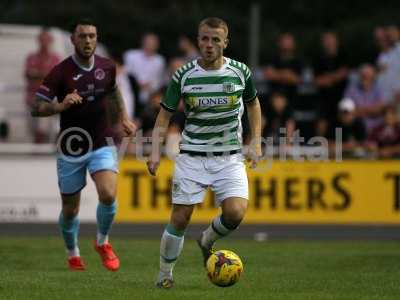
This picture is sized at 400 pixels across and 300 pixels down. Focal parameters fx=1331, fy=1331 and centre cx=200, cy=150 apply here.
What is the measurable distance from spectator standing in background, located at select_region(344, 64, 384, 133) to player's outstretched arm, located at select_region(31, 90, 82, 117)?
877 cm

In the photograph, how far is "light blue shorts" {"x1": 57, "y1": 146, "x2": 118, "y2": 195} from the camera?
517 inches

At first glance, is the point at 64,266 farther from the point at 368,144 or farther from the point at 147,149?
the point at 368,144

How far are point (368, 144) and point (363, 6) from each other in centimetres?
1483

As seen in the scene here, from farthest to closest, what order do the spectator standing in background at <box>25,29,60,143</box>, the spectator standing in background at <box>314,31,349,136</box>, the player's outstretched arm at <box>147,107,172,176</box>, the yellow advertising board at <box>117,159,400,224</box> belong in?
the spectator standing in background at <box>314,31,349,136</box> → the spectator standing in background at <box>25,29,60,143</box> → the yellow advertising board at <box>117,159,400,224</box> → the player's outstretched arm at <box>147,107,172,176</box>

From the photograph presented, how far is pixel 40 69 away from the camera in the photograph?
20.3 meters

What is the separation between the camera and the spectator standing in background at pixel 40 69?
66.2 ft

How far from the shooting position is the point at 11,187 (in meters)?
19.5

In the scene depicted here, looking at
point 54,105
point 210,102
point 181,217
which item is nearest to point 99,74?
point 54,105

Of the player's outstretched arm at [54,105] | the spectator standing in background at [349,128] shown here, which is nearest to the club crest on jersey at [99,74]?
the player's outstretched arm at [54,105]

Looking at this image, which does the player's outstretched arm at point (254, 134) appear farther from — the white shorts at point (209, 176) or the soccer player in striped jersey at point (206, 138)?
the white shorts at point (209, 176)

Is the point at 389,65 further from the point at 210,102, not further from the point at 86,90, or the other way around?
the point at 210,102

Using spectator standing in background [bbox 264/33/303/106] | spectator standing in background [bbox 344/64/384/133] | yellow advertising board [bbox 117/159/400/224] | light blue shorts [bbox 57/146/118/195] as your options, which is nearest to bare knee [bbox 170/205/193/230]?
light blue shorts [bbox 57/146/118/195]

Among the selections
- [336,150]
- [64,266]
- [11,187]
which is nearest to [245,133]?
[336,150]

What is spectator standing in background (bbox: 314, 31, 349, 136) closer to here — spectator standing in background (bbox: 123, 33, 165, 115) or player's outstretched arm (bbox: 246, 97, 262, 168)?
spectator standing in background (bbox: 123, 33, 165, 115)
